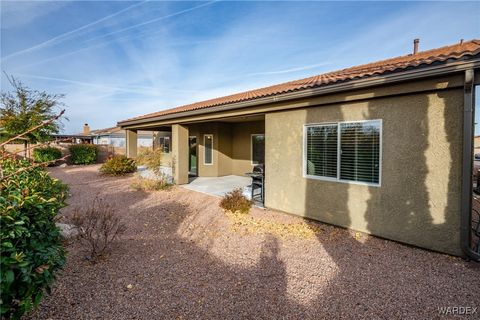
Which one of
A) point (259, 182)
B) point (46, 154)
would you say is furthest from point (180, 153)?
point (46, 154)

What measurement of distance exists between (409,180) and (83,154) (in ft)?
85.3

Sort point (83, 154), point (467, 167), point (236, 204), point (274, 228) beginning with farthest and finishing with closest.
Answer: point (83, 154) → point (236, 204) → point (274, 228) → point (467, 167)

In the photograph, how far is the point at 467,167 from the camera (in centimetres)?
439

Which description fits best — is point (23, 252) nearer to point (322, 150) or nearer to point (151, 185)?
point (322, 150)

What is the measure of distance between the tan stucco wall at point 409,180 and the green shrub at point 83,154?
77.2ft

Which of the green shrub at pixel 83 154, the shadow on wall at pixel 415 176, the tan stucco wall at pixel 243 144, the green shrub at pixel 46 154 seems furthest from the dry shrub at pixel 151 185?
the green shrub at pixel 83 154

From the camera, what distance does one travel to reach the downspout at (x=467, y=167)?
4324 mm

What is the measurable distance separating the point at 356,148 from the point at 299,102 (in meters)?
2.01

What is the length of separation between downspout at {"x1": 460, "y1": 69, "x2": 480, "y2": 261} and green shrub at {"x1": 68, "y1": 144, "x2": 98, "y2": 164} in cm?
2655

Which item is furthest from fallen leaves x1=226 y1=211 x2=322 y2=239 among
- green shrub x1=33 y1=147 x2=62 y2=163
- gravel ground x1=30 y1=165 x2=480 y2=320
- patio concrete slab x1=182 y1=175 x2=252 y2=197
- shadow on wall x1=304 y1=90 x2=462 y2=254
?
green shrub x1=33 y1=147 x2=62 y2=163

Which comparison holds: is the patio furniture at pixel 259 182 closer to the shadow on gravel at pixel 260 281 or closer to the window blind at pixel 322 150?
Answer: the window blind at pixel 322 150

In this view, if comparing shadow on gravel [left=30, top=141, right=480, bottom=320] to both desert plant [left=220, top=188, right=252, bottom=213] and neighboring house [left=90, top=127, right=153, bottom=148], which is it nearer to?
desert plant [left=220, top=188, right=252, bottom=213]

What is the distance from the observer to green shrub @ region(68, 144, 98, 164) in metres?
22.7

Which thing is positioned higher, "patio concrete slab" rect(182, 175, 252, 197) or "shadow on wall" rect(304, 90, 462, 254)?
"shadow on wall" rect(304, 90, 462, 254)
